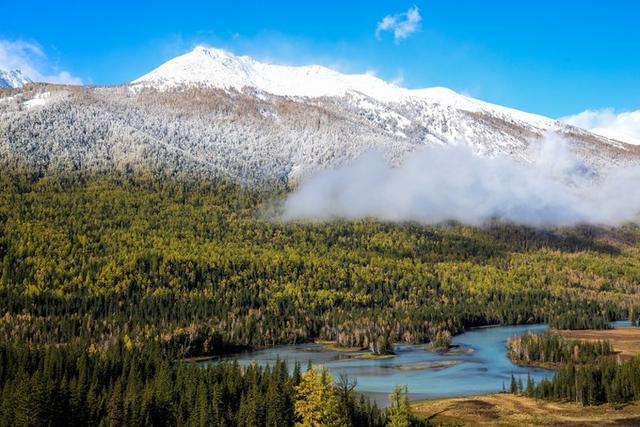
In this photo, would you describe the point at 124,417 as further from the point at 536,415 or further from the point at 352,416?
the point at 536,415

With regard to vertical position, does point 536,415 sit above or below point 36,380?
below

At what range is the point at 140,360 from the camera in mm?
199875

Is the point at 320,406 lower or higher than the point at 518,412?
higher

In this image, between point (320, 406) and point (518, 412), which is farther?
point (518, 412)

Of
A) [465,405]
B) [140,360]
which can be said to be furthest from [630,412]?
[140,360]

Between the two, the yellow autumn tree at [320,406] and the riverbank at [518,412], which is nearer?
the yellow autumn tree at [320,406]

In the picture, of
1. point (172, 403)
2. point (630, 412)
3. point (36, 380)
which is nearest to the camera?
point (36, 380)

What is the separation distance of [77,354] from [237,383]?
170 feet

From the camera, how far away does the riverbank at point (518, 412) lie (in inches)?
6880

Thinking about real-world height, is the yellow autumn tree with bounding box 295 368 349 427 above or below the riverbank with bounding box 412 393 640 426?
above

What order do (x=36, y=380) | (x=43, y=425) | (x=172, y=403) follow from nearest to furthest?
1. (x=43, y=425)
2. (x=36, y=380)
3. (x=172, y=403)

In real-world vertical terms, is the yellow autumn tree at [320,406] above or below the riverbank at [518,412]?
above

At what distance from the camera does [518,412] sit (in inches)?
7259

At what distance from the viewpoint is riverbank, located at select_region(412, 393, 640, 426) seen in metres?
175
